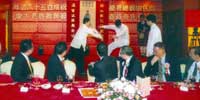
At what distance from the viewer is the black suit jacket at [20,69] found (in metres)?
5.49

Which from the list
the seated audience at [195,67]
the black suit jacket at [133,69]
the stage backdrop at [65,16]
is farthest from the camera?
the stage backdrop at [65,16]

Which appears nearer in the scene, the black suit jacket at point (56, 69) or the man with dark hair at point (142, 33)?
the black suit jacket at point (56, 69)

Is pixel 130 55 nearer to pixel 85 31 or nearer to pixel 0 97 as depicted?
pixel 0 97

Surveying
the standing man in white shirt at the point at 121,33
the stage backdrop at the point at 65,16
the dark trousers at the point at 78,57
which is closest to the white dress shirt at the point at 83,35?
the dark trousers at the point at 78,57

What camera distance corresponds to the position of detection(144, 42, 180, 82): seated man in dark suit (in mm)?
5945

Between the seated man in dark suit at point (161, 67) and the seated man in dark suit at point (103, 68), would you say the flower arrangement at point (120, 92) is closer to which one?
the seated man in dark suit at point (103, 68)

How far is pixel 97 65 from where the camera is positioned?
18.6 feet

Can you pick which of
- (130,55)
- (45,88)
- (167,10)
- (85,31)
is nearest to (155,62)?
(130,55)

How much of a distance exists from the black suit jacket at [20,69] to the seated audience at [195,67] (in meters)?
2.07

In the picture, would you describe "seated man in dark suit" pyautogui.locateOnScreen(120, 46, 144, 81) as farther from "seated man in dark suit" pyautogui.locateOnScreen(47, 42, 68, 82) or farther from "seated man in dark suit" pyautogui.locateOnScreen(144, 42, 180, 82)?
"seated man in dark suit" pyautogui.locateOnScreen(47, 42, 68, 82)

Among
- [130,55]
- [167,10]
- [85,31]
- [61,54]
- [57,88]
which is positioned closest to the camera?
[57,88]

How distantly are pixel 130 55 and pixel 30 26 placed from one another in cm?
890

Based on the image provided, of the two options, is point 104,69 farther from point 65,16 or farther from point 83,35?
point 65,16

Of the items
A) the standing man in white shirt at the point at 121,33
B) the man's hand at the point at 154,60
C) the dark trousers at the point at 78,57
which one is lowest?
the dark trousers at the point at 78,57
